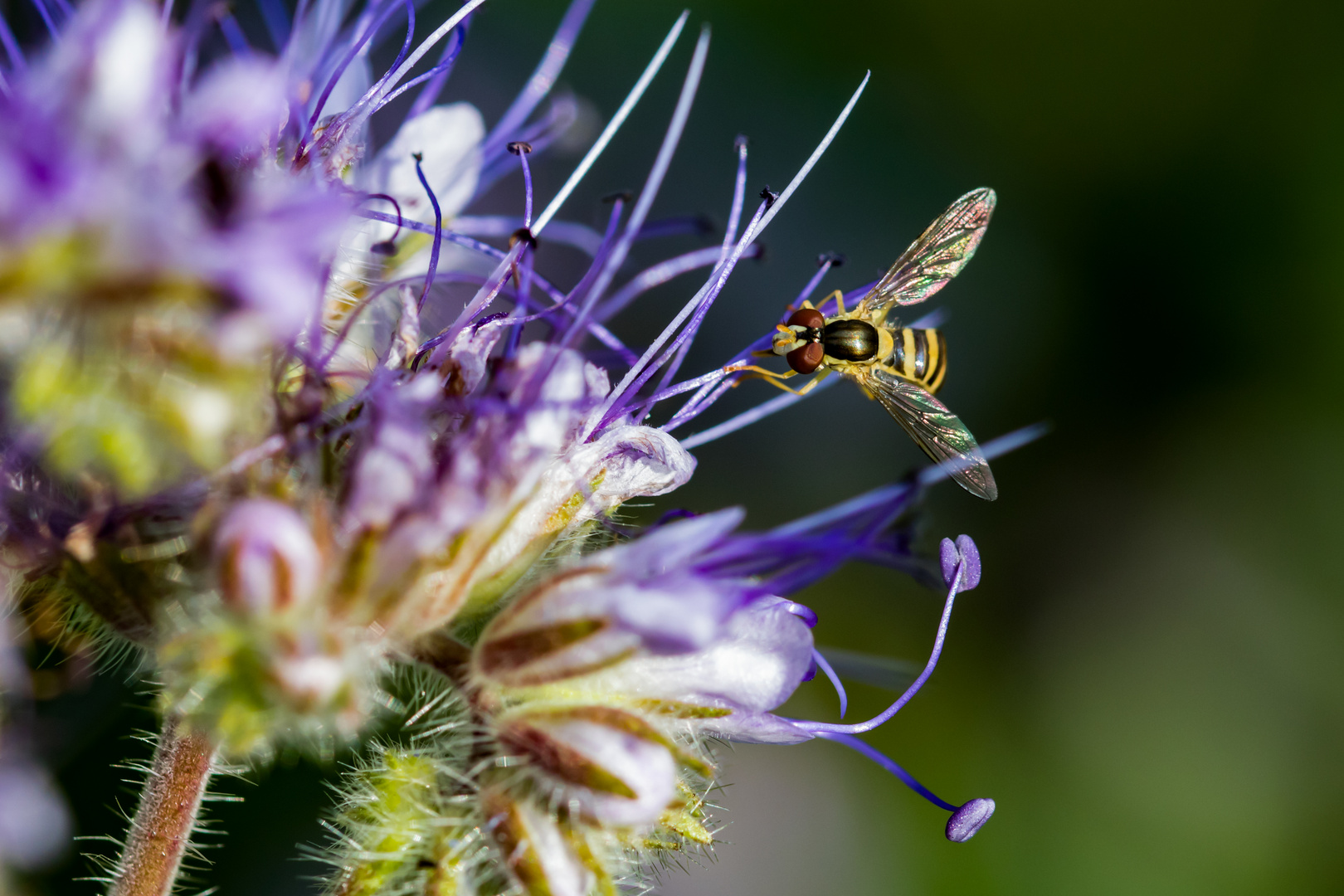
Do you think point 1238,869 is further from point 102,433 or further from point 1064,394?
point 102,433

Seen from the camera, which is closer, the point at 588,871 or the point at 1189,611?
the point at 588,871

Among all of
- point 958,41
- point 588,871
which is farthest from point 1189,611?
point 588,871

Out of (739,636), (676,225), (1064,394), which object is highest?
(676,225)

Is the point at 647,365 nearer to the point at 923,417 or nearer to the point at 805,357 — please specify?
the point at 805,357

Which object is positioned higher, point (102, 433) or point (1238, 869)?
point (102, 433)

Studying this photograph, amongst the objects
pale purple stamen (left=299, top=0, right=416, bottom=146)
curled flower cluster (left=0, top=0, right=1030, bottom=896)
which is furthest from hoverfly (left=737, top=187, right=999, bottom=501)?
pale purple stamen (left=299, top=0, right=416, bottom=146)

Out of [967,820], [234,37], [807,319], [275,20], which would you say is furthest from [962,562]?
[275,20]
